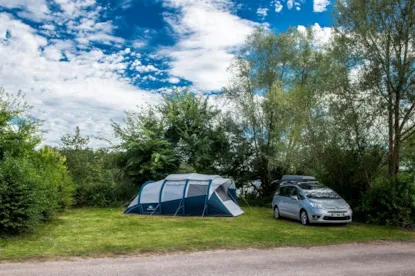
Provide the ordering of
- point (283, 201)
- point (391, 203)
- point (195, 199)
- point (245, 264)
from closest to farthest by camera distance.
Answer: point (245, 264), point (391, 203), point (283, 201), point (195, 199)

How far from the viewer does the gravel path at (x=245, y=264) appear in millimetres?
7277

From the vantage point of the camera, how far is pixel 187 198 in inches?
693

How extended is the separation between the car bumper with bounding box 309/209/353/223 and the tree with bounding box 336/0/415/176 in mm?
3378

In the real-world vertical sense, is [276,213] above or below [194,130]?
below

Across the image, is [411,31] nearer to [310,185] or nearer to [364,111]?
[364,111]

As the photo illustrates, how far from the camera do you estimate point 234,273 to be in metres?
7.20

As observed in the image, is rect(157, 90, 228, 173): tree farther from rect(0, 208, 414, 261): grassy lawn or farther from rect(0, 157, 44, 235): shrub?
rect(0, 157, 44, 235): shrub

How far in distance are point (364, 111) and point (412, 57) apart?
2.71 meters

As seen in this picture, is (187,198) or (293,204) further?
(187,198)

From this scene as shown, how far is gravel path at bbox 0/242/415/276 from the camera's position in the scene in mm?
7277

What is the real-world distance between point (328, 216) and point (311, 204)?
74cm

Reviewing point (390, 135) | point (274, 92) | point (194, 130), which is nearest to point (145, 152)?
point (194, 130)

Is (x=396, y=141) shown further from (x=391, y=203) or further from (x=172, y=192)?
(x=172, y=192)

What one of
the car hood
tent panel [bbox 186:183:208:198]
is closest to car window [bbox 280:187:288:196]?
the car hood
